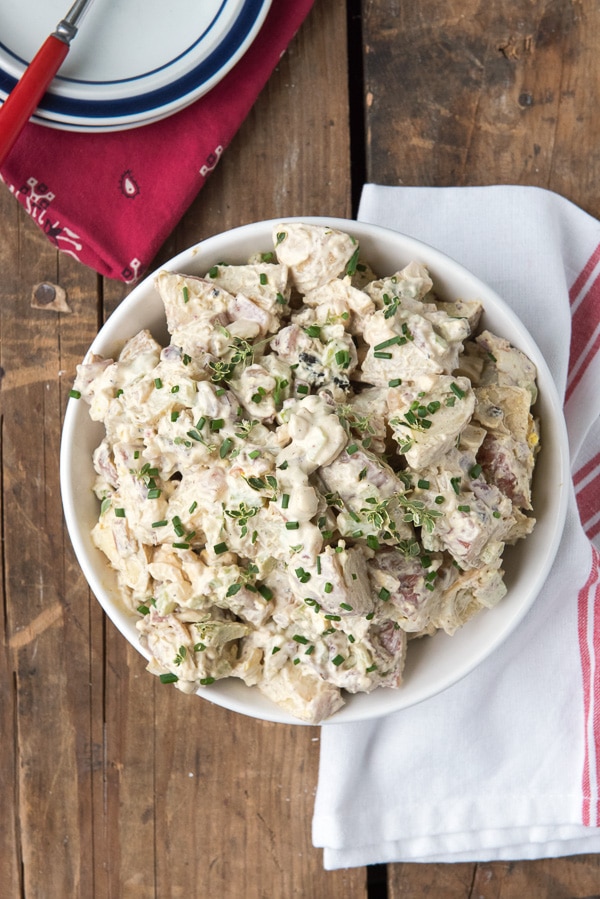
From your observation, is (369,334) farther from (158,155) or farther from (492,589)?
(158,155)

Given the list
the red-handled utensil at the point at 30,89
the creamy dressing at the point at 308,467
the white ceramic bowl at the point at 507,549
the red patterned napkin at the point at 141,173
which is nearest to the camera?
the creamy dressing at the point at 308,467

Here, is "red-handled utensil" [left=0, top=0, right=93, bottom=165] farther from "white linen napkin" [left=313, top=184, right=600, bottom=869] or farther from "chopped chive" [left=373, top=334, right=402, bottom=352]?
"chopped chive" [left=373, top=334, right=402, bottom=352]

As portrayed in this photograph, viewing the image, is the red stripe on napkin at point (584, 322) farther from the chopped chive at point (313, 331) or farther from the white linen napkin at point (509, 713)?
the chopped chive at point (313, 331)

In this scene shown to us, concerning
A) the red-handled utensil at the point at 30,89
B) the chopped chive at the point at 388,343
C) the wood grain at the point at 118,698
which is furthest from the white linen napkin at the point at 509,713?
the red-handled utensil at the point at 30,89

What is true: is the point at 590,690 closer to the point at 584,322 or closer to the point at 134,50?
the point at 584,322

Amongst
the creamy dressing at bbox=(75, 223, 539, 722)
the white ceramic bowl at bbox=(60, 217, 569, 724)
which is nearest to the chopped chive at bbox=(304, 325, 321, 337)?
the creamy dressing at bbox=(75, 223, 539, 722)

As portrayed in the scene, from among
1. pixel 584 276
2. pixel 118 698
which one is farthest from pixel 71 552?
pixel 584 276
